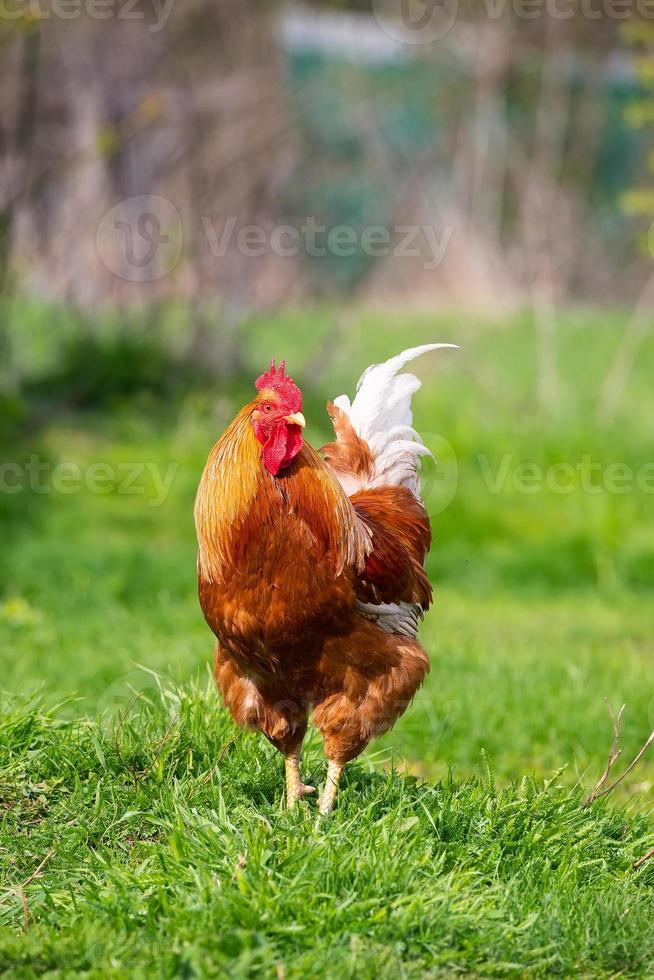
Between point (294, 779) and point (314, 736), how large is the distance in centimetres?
51

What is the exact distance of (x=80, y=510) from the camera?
31.0 feet

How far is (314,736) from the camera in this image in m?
4.51

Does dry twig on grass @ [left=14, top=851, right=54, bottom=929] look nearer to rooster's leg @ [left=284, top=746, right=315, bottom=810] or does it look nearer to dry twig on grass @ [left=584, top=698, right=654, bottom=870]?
rooster's leg @ [left=284, top=746, right=315, bottom=810]

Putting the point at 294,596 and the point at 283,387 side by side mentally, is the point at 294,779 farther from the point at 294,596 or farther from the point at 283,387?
the point at 283,387

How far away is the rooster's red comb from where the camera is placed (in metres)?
3.70

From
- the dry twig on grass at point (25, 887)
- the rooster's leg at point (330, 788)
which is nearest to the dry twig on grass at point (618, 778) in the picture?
the rooster's leg at point (330, 788)

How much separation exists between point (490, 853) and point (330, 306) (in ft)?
47.7

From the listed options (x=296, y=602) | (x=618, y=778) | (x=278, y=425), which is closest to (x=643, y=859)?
(x=618, y=778)

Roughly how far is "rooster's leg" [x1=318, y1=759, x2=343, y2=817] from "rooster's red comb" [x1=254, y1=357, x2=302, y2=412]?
46.7 inches

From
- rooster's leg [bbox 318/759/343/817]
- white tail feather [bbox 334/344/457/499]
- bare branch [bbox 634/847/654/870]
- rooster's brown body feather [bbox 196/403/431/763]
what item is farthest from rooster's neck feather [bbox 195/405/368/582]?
bare branch [bbox 634/847/654/870]

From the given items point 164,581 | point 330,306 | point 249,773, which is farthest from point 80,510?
point 330,306

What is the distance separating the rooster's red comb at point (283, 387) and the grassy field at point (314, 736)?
4.09 feet

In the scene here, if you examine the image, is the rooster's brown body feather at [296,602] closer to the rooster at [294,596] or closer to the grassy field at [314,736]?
the rooster at [294,596]

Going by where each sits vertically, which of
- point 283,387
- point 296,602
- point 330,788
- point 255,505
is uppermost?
point 283,387
